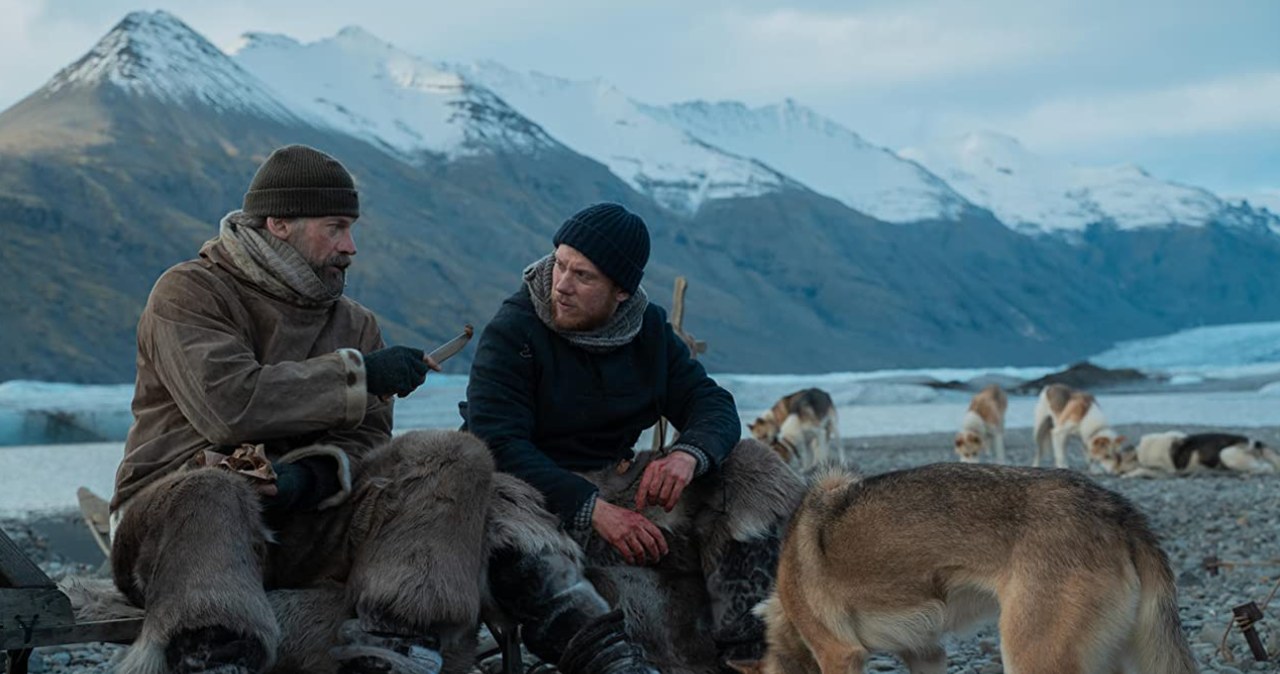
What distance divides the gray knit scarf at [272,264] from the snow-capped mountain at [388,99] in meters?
148

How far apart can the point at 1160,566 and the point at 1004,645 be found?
1.69ft

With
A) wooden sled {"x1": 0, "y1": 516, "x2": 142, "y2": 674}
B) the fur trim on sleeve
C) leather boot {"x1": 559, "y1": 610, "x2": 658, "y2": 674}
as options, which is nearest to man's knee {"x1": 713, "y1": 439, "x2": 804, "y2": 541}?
leather boot {"x1": 559, "y1": 610, "x2": 658, "y2": 674}

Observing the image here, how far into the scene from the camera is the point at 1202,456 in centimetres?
2016

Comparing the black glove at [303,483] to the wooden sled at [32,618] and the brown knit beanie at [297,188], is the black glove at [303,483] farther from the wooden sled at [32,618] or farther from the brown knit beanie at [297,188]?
the brown knit beanie at [297,188]

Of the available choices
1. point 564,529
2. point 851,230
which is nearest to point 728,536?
point 564,529

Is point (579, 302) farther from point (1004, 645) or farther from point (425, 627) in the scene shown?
point (1004, 645)

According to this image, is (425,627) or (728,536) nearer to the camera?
(425,627)

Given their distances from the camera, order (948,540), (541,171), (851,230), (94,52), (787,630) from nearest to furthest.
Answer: (948,540) < (787,630) < (94,52) < (541,171) < (851,230)

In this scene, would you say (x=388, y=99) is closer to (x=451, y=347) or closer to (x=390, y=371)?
(x=451, y=347)

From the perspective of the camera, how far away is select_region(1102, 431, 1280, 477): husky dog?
19.9 m

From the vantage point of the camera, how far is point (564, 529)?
4.94 meters

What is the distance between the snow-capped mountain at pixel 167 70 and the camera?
128 meters

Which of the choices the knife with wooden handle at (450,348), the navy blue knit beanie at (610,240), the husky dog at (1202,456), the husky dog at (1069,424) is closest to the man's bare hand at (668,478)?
the navy blue knit beanie at (610,240)

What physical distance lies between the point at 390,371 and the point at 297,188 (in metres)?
0.78
